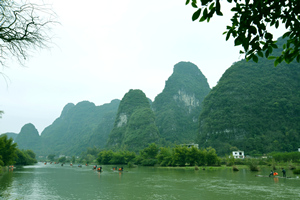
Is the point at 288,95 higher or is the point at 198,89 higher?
the point at 198,89

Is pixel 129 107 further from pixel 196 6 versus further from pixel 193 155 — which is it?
pixel 196 6

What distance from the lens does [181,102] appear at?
565 feet

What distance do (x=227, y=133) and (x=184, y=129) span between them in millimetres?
60619

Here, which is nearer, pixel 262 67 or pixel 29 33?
pixel 29 33

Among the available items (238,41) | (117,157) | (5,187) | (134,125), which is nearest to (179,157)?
(117,157)

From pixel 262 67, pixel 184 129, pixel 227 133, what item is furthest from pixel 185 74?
pixel 227 133

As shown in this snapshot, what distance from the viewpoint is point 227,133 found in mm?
95938

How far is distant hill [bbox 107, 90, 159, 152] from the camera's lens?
12812 centimetres

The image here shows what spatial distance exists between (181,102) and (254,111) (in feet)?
261

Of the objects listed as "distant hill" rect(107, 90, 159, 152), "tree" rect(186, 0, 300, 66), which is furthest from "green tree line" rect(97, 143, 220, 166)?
"tree" rect(186, 0, 300, 66)

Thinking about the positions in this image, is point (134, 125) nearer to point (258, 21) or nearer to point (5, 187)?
point (5, 187)

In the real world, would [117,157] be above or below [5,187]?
above

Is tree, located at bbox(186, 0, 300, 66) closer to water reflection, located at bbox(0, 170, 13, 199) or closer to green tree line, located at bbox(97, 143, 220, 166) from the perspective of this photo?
water reflection, located at bbox(0, 170, 13, 199)

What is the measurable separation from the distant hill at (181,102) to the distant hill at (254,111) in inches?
1585
